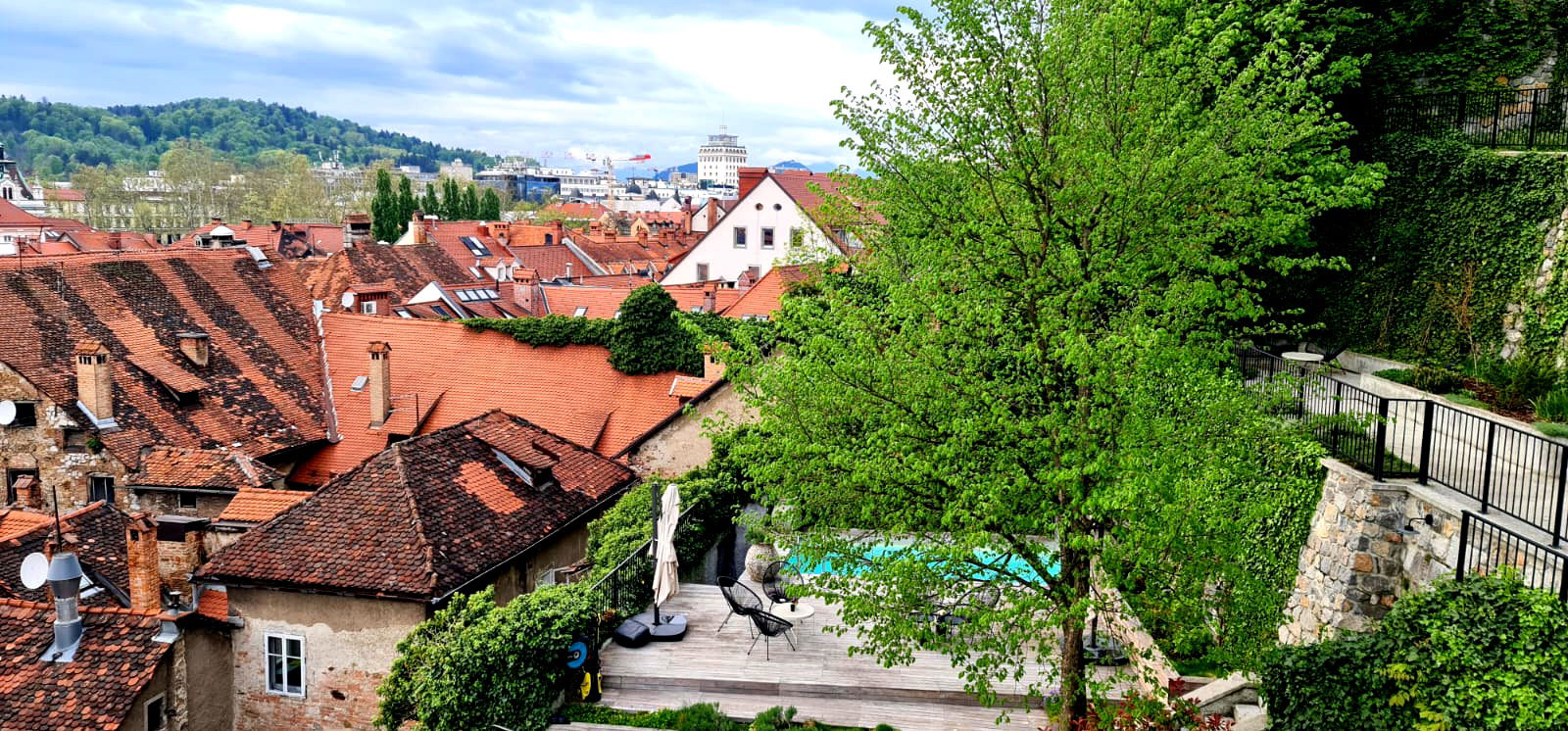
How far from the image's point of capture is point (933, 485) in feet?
39.2

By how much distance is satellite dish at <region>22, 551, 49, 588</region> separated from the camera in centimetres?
1602

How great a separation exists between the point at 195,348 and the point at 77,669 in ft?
47.8

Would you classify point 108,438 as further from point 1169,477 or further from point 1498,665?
point 1498,665

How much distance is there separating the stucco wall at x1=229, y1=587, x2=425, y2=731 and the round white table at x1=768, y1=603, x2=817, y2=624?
213 inches

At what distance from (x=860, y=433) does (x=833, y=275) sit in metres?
6.08

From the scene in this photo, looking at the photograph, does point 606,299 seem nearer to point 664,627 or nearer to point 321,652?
point 321,652

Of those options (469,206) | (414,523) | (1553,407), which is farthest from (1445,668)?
(469,206)

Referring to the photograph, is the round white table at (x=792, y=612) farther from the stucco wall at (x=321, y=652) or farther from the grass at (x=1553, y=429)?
the grass at (x=1553, y=429)

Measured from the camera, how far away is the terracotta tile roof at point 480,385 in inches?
1106

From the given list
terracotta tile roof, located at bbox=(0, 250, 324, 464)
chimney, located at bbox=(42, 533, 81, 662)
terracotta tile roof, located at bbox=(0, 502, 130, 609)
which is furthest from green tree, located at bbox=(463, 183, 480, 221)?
chimney, located at bbox=(42, 533, 81, 662)

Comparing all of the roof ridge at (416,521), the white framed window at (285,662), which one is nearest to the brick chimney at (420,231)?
the roof ridge at (416,521)

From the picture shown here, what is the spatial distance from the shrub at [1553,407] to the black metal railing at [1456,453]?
3.37ft

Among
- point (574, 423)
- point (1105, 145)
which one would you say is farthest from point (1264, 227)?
point (574, 423)

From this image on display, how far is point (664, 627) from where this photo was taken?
1516 cm
